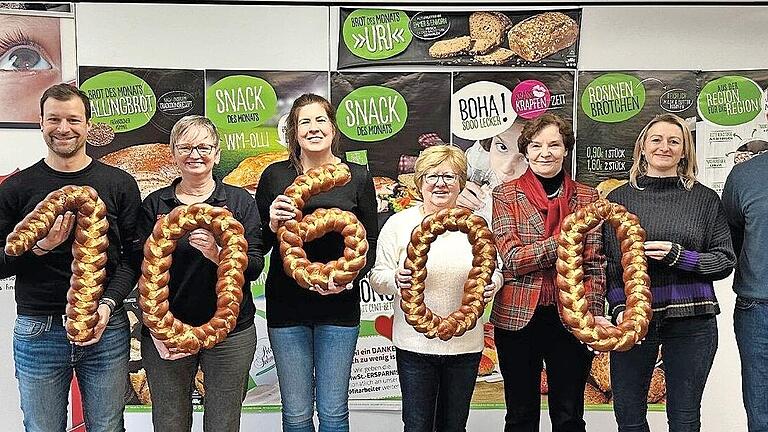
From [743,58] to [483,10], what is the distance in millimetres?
1211

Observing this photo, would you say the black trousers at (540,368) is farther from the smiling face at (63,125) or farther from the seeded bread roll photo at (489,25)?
the smiling face at (63,125)

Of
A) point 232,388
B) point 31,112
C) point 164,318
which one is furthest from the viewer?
point 31,112

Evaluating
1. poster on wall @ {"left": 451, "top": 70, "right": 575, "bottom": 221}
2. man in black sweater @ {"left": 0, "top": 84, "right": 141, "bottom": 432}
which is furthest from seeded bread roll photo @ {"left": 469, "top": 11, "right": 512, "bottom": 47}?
man in black sweater @ {"left": 0, "top": 84, "right": 141, "bottom": 432}

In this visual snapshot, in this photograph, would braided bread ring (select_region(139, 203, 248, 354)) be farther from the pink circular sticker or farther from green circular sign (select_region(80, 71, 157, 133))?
the pink circular sticker

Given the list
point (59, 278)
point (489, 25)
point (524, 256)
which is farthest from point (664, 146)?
point (59, 278)

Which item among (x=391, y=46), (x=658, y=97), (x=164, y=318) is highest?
(x=391, y=46)

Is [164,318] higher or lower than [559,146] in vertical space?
lower

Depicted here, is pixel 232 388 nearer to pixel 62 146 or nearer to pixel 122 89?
pixel 62 146

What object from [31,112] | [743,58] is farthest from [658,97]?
[31,112]

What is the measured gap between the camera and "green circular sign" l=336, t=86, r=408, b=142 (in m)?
3.59

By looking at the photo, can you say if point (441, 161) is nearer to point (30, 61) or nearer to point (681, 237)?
point (681, 237)

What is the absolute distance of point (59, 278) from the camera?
2738 mm

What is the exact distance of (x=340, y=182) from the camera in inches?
107

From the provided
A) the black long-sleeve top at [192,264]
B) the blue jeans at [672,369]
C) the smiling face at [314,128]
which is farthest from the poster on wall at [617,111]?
the black long-sleeve top at [192,264]
